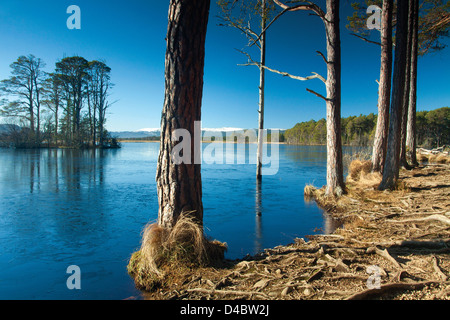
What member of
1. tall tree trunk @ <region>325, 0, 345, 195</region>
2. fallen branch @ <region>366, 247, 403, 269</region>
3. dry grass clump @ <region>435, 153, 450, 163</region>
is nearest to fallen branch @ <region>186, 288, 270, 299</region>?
fallen branch @ <region>366, 247, 403, 269</region>

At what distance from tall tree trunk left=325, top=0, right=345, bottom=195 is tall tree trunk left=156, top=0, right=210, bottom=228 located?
5.15 m

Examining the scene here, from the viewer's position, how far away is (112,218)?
6707mm

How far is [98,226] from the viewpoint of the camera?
6.07 meters

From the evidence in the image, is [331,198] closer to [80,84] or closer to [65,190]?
[65,190]

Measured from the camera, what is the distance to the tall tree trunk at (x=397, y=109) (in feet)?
25.9

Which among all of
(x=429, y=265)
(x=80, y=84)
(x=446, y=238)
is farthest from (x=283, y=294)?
(x=80, y=84)

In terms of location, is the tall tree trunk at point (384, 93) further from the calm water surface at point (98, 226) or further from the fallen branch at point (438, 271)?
the fallen branch at point (438, 271)

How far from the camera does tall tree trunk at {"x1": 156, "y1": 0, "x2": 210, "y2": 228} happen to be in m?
3.54

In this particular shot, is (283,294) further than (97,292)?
No

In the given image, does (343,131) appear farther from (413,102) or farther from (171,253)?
(171,253)

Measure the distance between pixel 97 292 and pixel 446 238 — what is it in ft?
16.0

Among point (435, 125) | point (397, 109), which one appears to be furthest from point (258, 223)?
point (435, 125)

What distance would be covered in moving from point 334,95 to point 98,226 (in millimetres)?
7081

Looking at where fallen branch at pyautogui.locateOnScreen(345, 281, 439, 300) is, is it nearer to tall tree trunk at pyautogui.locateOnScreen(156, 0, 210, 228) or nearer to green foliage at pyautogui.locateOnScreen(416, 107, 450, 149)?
tall tree trunk at pyautogui.locateOnScreen(156, 0, 210, 228)
